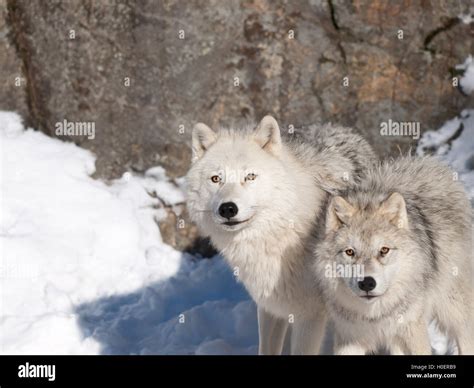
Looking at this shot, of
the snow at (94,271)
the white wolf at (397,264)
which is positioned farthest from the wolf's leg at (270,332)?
the white wolf at (397,264)

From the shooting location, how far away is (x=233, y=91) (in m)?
11.3

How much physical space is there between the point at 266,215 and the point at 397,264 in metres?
1.32

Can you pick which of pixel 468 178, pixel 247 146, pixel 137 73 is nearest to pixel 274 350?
pixel 247 146

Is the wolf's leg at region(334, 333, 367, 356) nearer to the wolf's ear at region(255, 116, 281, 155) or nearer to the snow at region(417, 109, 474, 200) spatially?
the wolf's ear at region(255, 116, 281, 155)

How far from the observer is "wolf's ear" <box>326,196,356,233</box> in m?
6.98

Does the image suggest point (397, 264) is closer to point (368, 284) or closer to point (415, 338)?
point (368, 284)

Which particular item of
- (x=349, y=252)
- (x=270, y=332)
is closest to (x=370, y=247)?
(x=349, y=252)

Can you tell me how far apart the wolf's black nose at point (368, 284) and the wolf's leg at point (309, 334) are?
1.11m

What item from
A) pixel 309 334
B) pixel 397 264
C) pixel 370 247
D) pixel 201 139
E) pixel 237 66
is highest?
pixel 237 66

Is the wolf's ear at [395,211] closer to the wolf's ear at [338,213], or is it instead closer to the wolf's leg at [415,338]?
the wolf's ear at [338,213]

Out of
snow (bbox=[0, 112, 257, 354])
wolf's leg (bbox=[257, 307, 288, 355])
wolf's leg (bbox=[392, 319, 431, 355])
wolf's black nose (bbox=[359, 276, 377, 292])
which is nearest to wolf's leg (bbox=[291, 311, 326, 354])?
wolf's leg (bbox=[257, 307, 288, 355])

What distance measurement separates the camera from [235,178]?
7383mm

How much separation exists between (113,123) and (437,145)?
4.53m
